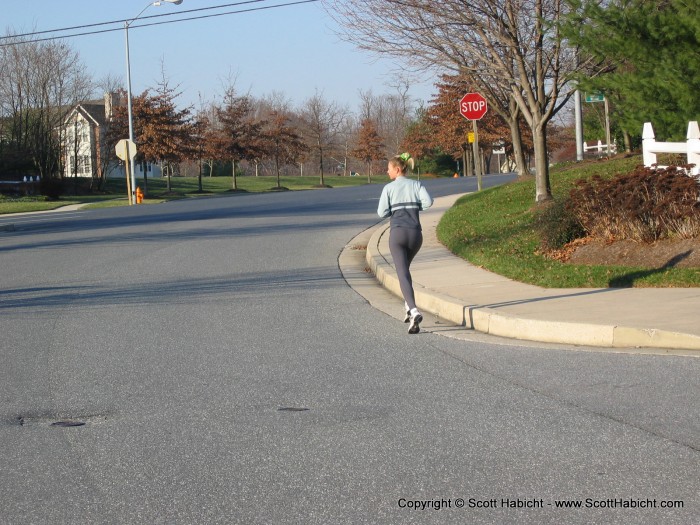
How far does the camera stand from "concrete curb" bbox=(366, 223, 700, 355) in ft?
27.2

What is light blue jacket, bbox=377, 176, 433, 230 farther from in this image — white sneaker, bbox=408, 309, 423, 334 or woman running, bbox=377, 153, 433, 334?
white sneaker, bbox=408, 309, 423, 334

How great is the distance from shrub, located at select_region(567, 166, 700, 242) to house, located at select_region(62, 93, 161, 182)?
132 feet

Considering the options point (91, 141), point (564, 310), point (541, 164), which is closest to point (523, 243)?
point (541, 164)

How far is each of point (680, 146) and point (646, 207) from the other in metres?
1.51

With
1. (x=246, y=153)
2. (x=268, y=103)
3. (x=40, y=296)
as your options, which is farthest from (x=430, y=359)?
(x=268, y=103)

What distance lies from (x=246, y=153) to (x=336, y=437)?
53.7 meters

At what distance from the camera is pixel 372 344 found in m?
9.07

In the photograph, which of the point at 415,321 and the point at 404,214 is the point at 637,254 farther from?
the point at 415,321

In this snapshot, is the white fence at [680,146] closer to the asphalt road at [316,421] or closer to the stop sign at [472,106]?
the asphalt road at [316,421]

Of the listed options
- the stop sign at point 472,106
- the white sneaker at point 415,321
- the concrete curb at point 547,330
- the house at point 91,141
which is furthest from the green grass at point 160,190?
the white sneaker at point 415,321

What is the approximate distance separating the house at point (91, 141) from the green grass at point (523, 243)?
33395 mm

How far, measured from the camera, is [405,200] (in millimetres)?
9641

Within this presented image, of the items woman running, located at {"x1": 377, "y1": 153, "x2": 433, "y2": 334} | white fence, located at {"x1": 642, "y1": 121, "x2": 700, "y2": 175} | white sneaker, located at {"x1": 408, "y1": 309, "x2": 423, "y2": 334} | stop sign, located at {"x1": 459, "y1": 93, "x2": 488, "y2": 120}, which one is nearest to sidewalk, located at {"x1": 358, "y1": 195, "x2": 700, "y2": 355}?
white sneaker, located at {"x1": 408, "y1": 309, "x2": 423, "y2": 334}

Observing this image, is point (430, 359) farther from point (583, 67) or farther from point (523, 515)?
point (583, 67)
